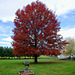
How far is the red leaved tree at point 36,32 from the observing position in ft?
67.0

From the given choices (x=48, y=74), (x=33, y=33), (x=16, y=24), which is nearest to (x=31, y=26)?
(x=33, y=33)

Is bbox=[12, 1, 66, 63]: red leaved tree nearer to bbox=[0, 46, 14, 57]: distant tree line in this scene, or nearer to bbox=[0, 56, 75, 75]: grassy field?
bbox=[0, 56, 75, 75]: grassy field

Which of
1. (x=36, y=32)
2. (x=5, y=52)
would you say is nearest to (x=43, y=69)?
(x=36, y=32)

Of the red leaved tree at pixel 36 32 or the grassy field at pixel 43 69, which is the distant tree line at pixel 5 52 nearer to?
the red leaved tree at pixel 36 32

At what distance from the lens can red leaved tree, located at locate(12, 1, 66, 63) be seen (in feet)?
67.0

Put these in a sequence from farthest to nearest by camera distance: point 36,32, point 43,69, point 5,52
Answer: point 5,52 → point 36,32 → point 43,69

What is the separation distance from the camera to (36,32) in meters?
21.3

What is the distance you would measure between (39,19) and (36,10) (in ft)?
5.89

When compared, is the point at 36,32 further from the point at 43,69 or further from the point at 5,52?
the point at 5,52

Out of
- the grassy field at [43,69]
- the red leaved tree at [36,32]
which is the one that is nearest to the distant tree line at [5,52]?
the red leaved tree at [36,32]

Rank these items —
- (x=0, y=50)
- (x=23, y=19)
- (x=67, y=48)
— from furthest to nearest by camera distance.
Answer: (x=0, y=50)
(x=67, y=48)
(x=23, y=19)

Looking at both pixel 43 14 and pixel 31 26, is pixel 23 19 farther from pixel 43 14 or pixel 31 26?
pixel 43 14

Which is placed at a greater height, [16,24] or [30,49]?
[16,24]

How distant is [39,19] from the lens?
21.6 m
